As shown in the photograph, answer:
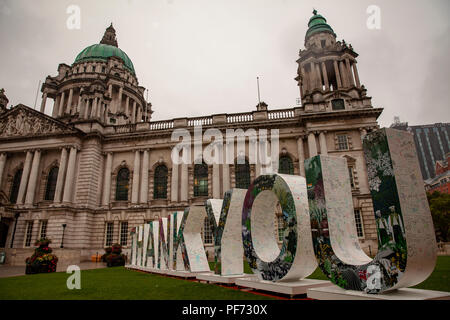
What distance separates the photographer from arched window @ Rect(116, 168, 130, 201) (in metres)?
29.9

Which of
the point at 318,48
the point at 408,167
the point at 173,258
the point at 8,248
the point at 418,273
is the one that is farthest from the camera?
the point at 318,48

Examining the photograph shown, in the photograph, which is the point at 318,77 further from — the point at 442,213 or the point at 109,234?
the point at 442,213

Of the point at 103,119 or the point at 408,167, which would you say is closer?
the point at 408,167

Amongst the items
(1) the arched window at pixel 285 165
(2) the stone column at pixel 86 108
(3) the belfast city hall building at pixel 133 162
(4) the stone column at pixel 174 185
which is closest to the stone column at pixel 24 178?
(3) the belfast city hall building at pixel 133 162

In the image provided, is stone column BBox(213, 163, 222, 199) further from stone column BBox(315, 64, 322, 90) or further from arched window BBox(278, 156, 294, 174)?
stone column BBox(315, 64, 322, 90)

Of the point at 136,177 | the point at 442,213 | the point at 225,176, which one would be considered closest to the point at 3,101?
the point at 136,177

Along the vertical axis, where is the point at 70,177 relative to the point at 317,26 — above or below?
below

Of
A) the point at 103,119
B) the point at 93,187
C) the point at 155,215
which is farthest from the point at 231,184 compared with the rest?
the point at 103,119

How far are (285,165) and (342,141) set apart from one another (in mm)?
5822

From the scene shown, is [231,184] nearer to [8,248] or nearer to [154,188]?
[154,188]

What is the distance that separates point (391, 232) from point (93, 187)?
96.0 feet

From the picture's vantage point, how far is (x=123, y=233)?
92.2ft

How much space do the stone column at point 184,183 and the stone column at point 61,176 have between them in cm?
1223

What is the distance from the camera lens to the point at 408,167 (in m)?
5.25
